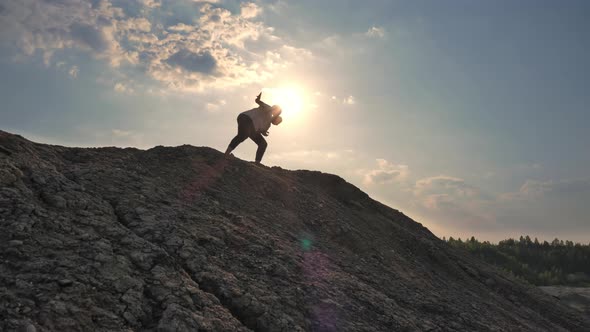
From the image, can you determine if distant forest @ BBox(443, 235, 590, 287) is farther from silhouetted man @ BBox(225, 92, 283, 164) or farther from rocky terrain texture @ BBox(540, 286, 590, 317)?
silhouetted man @ BBox(225, 92, 283, 164)

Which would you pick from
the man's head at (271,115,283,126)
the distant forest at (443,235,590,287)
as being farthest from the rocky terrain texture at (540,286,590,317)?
the man's head at (271,115,283,126)

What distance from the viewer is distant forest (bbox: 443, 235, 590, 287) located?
790 inches

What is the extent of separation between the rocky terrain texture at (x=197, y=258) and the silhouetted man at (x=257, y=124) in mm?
1933

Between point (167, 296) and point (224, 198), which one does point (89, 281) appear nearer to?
point (167, 296)

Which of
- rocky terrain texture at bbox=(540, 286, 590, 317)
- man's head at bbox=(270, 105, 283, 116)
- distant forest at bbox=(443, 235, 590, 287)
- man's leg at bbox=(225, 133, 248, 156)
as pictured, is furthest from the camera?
distant forest at bbox=(443, 235, 590, 287)

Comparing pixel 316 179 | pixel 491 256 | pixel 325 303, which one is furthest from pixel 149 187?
pixel 491 256

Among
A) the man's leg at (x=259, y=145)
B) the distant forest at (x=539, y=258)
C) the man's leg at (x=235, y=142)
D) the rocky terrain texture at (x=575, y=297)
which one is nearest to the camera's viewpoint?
the man's leg at (x=235, y=142)

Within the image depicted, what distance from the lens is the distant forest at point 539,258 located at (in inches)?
790

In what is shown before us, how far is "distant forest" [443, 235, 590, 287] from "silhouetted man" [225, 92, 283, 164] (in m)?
14.0

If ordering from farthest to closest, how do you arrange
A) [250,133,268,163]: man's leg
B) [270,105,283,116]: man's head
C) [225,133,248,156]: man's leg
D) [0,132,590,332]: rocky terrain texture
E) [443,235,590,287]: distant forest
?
[443,235,590,287]: distant forest
[270,105,283,116]: man's head
[250,133,268,163]: man's leg
[225,133,248,156]: man's leg
[0,132,590,332]: rocky terrain texture

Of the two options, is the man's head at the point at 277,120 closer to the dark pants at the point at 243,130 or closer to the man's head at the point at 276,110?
the man's head at the point at 276,110

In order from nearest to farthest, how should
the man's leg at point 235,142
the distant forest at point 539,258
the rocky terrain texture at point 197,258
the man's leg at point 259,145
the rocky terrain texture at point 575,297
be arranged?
the rocky terrain texture at point 197,258
the man's leg at point 235,142
the man's leg at point 259,145
the rocky terrain texture at point 575,297
the distant forest at point 539,258

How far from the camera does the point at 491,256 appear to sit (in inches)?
897

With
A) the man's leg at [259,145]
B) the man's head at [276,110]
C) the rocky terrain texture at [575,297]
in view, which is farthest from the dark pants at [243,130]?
A: the rocky terrain texture at [575,297]
